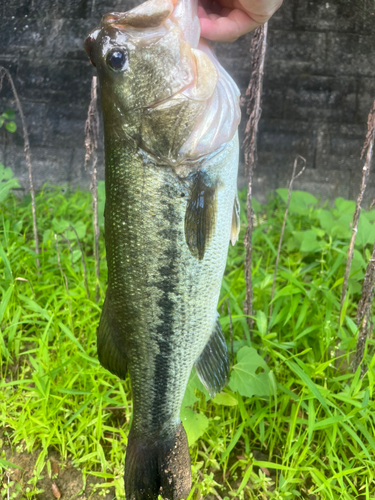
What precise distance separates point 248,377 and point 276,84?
3328mm

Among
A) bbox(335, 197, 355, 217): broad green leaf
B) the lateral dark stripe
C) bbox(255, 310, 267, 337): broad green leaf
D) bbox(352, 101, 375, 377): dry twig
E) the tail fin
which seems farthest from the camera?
bbox(335, 197, 355, 217): broad green leaf

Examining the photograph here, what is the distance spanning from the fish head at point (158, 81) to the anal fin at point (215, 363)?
74 centimetres

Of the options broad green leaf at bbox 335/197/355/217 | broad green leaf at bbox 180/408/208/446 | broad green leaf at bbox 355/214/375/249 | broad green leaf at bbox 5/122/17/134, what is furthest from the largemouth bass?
broad green leaf at bbox 5/122/17/134

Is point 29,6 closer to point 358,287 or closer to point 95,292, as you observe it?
point 95,292

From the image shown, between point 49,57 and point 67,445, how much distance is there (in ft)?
12.7

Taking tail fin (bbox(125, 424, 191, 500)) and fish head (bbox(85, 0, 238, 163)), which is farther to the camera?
tail fin (bbox(125, 424, 191, 500))

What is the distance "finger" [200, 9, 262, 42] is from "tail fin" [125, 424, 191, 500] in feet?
5.14

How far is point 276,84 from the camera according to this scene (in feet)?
13.1

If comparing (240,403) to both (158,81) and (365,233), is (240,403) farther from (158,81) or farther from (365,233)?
(158,81)

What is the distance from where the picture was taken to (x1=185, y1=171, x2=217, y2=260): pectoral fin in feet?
4.16

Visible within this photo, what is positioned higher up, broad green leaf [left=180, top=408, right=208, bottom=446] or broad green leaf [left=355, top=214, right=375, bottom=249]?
broad green leaf [left=355, top=214, right=375, bottom=249]

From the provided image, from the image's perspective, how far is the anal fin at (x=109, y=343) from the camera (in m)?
1.46

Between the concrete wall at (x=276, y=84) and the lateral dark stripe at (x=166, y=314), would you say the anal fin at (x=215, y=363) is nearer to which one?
the lateral dark stripe at (x=166, y=314)

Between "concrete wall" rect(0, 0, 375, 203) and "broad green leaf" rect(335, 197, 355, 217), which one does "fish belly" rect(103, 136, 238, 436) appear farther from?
"concrete wall" rect(0, 0, 375, 203)
